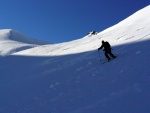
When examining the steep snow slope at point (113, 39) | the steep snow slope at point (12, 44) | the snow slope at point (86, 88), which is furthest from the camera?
the steep snow slope at point (12, 44)

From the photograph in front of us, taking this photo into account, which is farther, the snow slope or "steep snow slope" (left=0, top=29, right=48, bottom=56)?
"steep snow slope" (left=0, top=29, right=48, bottom=56)

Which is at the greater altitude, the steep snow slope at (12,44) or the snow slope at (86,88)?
the steep snow slope at (12,44)

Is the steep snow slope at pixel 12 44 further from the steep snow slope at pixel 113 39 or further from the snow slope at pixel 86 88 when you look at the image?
the snow slope at pixel 86 88

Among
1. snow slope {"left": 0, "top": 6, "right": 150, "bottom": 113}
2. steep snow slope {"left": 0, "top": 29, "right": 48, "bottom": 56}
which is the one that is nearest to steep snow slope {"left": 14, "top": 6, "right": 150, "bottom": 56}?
snow slope {"left": 0, "top": 6, "right": 150, "bottom": 113}

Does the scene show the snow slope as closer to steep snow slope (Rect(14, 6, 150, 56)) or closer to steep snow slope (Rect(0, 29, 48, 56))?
steep snow slope (Rect(14, 6, 150, 56))

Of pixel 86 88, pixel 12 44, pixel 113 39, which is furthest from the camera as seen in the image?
pixel 12 44

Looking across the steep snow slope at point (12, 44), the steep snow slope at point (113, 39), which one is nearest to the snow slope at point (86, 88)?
the steep snow slope at point (113, 39)

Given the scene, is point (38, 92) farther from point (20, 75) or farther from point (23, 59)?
point (23, 59)

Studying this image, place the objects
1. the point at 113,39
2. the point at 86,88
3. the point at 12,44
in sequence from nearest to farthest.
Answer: the point at 86,88 → the point at 113,39 → the point at 12,44

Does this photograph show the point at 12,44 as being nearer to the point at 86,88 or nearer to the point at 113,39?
the point at 113,39

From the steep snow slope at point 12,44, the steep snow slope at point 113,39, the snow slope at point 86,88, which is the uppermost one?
the steep snow slope at point 12,44

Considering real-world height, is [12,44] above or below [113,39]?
above

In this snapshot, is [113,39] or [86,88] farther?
[113,39]

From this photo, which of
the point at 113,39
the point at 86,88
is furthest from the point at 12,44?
the point at 86,88
